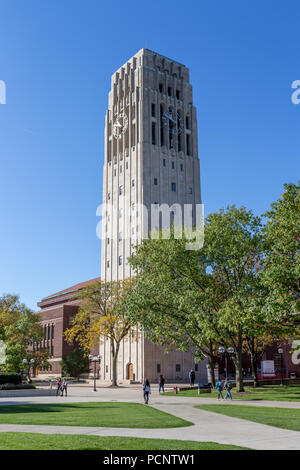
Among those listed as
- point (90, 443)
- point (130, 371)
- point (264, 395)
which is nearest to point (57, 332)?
point (130, 371)

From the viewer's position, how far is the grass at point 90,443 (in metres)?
10.9

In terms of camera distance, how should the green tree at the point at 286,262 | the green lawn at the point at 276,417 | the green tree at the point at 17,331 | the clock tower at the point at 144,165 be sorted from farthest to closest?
the clock tower at the point at 144,165, the green tree at the point at 17,331, the green tree at the point at 286,262, the green lawn at the point at 276,417

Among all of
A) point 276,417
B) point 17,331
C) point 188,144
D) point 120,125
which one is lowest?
point 276,417

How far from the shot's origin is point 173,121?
78.3 metres

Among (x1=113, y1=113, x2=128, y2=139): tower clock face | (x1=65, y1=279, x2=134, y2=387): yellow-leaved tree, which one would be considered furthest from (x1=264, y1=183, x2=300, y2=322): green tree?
(x1=113, y1=113, x2=128, y2=139): tower clock face

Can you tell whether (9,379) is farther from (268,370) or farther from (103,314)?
(268,370)

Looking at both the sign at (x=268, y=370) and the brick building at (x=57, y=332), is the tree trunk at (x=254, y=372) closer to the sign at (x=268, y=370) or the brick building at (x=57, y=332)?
the sign at (x=268, y=370)

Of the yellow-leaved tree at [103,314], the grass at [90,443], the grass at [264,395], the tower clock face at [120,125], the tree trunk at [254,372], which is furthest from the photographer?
the tower clock face at [120,125]

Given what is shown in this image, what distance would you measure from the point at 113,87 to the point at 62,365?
51.3 m

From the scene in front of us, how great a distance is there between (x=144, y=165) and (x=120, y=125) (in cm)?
1189

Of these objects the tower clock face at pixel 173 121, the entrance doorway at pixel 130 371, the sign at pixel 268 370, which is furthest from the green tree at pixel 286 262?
the tower clock face at pixel 173 121

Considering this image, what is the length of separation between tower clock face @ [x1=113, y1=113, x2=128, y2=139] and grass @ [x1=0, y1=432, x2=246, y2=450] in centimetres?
6971

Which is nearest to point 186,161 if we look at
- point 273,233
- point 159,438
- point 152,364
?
point 152,364

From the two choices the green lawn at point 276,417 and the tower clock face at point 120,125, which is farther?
the tower clock face at point 120,125
